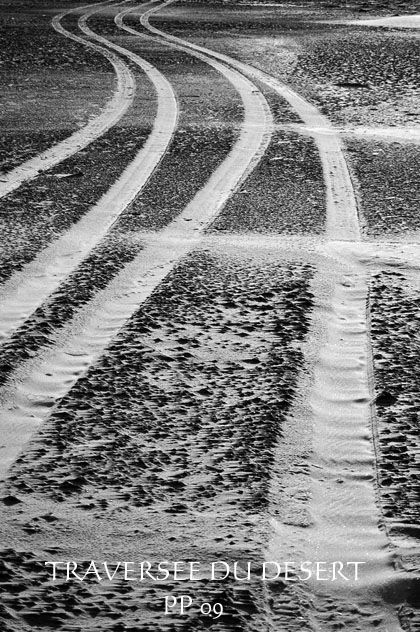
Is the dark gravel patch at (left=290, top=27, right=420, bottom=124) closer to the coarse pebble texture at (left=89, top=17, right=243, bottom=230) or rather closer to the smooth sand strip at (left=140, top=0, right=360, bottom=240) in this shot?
the smooth sand strip at (left=140, top=0, right=360, bottom=240)

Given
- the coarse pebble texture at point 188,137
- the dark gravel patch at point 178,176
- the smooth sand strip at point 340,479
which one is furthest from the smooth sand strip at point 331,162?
the smooth sand strip at point 340,479

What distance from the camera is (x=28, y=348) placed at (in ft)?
9.27

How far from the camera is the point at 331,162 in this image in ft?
17.0

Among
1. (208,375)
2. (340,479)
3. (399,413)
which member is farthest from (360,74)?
(340,479)

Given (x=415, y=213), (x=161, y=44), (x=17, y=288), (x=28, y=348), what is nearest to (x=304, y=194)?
(x=415, y=213)

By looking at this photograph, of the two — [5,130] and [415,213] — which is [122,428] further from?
[5,130]

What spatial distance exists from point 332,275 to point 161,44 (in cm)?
716

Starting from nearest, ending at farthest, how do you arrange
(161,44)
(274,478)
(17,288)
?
1. (274,478)
2. (17,288)
3. (161,44)

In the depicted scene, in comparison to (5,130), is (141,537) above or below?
below

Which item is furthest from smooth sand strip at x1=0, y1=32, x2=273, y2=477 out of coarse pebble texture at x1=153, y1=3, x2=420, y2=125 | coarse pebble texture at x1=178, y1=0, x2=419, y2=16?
coarse pebble texture at x1=178, y1=0, x2=419, y2=16

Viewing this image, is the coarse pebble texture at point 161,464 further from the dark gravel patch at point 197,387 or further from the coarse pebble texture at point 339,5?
the coarse pebble texture at point 339,5

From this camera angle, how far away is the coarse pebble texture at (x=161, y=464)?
5.89 feet

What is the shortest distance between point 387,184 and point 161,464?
292 centimetres

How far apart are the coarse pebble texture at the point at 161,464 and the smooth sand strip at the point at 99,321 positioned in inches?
1.9
